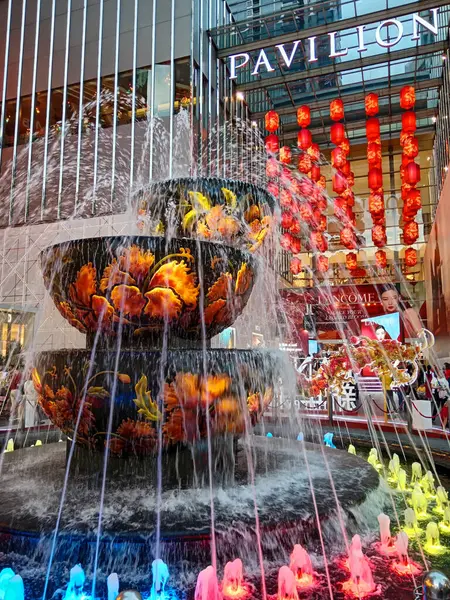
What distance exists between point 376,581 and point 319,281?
79.2ft

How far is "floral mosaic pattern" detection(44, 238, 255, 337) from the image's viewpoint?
307 centimetres

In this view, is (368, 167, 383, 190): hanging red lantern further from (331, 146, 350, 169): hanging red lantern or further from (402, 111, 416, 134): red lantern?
(402, 111, 416, 134): red lantern

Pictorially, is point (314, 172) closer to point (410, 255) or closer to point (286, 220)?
point (286, 220)

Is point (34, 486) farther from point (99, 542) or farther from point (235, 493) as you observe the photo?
point (235, 493)

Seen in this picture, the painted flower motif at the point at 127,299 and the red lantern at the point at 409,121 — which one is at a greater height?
the red lantern at the point at 409,121

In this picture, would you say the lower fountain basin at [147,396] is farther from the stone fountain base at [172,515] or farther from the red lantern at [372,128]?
the red lantern at [372,128]

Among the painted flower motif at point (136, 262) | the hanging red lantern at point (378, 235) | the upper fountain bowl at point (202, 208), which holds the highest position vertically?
the hanging red lantern at point (378, 235)

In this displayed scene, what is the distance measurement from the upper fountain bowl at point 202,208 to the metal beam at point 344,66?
524 inches

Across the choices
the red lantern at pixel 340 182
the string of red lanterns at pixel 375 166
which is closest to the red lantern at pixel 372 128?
the string of red lanterns at pixel 375 166

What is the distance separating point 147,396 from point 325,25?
14.5 meters

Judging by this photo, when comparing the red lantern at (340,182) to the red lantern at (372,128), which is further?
the red lantern at (340,182)

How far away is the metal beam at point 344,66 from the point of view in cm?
1454

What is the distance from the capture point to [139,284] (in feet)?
10.1

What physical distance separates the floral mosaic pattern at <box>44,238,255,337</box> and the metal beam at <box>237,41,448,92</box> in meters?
14.5
